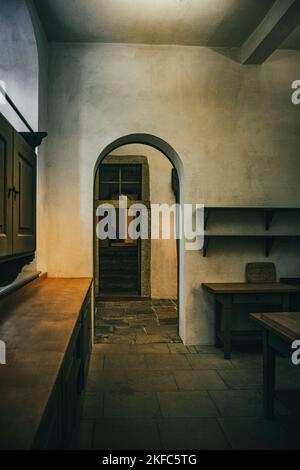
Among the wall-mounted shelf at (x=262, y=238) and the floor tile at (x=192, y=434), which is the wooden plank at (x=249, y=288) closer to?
the wall-mounted shelf at (x=262, y=238)

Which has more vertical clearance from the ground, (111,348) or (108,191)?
(108,191)

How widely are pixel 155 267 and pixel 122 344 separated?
3.32 meters

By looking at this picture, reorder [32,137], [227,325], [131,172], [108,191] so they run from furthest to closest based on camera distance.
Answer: [108,191], [131,172], [227,325], [32,137]

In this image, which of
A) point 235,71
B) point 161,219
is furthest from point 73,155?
point 161,219

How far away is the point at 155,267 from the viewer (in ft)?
26.3

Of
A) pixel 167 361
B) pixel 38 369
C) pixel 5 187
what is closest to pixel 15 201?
pixel 5 187

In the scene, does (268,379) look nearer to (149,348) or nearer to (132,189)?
(149,348)

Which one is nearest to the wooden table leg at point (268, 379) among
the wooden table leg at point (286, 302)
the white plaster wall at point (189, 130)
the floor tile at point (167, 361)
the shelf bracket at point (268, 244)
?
the floor tile at point (167, 361)

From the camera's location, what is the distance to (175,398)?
3.29m

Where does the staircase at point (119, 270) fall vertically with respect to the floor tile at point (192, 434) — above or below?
above

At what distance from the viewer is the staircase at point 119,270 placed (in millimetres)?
8508

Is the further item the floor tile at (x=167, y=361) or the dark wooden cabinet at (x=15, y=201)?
the floor tile at (x=167, y=361)

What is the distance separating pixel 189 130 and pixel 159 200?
3267 mm

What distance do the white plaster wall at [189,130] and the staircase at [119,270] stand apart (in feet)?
12.3
